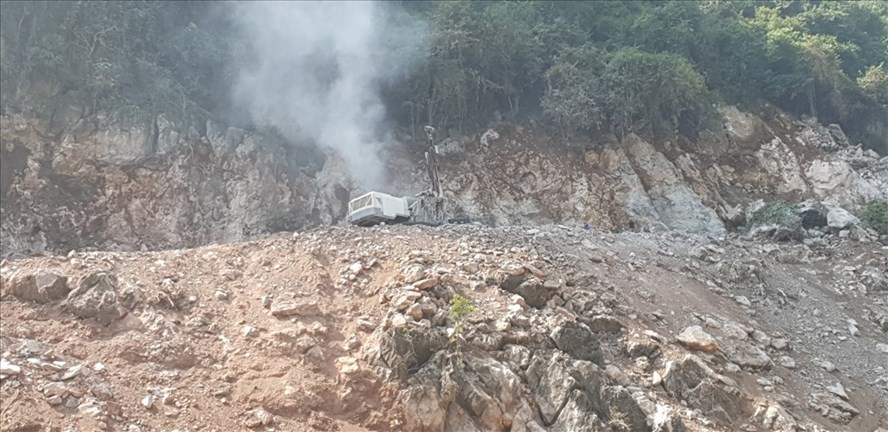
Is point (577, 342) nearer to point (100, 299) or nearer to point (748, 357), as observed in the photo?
point (748, 357)

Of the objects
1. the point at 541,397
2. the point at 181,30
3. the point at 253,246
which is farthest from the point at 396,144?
the point at 541,397

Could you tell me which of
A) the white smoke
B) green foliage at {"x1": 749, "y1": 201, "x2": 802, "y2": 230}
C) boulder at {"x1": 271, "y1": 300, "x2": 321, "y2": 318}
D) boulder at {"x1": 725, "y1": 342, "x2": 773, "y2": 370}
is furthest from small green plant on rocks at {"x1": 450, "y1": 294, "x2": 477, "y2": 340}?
the white smoke

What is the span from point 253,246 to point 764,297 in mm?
8214

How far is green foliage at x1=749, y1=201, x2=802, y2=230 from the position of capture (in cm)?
1405

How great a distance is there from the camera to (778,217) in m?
14.5

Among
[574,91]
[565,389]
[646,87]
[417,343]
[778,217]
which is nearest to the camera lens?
[565,389]

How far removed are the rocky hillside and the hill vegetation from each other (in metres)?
0.82

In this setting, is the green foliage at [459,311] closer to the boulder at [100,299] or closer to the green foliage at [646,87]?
the boulder at [100,299]

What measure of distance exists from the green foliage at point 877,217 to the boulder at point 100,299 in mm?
14516

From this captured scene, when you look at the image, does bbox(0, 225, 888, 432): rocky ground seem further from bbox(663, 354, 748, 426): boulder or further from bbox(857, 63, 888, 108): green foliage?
bbox(857, 63, 888, 108): green foliage

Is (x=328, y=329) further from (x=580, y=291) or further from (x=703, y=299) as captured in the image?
(x=703, y=299)

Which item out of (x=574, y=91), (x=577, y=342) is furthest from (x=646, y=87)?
(x=577, y=342)

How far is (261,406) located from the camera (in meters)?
7.14

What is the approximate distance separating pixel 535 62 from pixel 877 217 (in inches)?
368
